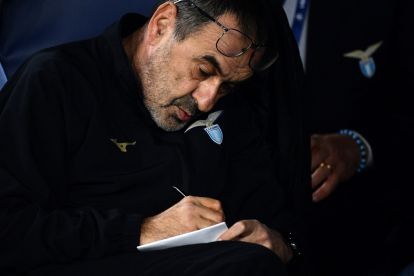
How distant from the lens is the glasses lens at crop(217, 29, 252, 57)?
195 cm

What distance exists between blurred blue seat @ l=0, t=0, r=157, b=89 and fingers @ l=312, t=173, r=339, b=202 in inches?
36.7

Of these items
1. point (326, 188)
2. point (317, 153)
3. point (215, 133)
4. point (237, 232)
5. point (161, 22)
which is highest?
point (161, 22)

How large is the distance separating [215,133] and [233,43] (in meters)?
0.34

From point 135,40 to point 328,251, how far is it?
3.36 ft

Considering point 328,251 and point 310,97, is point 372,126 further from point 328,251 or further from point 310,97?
point 328,251

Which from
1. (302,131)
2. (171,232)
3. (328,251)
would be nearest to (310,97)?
(302,131)

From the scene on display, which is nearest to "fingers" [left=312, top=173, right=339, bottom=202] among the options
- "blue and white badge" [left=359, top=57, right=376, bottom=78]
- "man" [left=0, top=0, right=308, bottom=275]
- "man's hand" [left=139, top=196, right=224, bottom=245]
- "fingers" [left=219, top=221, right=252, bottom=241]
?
"man" [left=0, top=0, right=308, bottom=275]

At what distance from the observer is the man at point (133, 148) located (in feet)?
5.65

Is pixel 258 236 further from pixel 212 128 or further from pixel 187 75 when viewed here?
pixel 187 75

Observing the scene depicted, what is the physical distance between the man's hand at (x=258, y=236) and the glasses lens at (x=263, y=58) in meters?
0.45

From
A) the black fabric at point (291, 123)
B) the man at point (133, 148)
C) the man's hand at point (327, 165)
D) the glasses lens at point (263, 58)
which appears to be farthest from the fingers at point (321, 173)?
the glasses lens at point (263, 58)

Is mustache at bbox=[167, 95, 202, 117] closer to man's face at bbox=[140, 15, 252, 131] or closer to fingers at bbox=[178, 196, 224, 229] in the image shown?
man's face at bbox=[140, 15, 252, 131]

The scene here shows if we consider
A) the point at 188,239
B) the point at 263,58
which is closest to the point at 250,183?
the point at 263,58

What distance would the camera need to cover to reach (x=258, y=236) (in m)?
2.01
